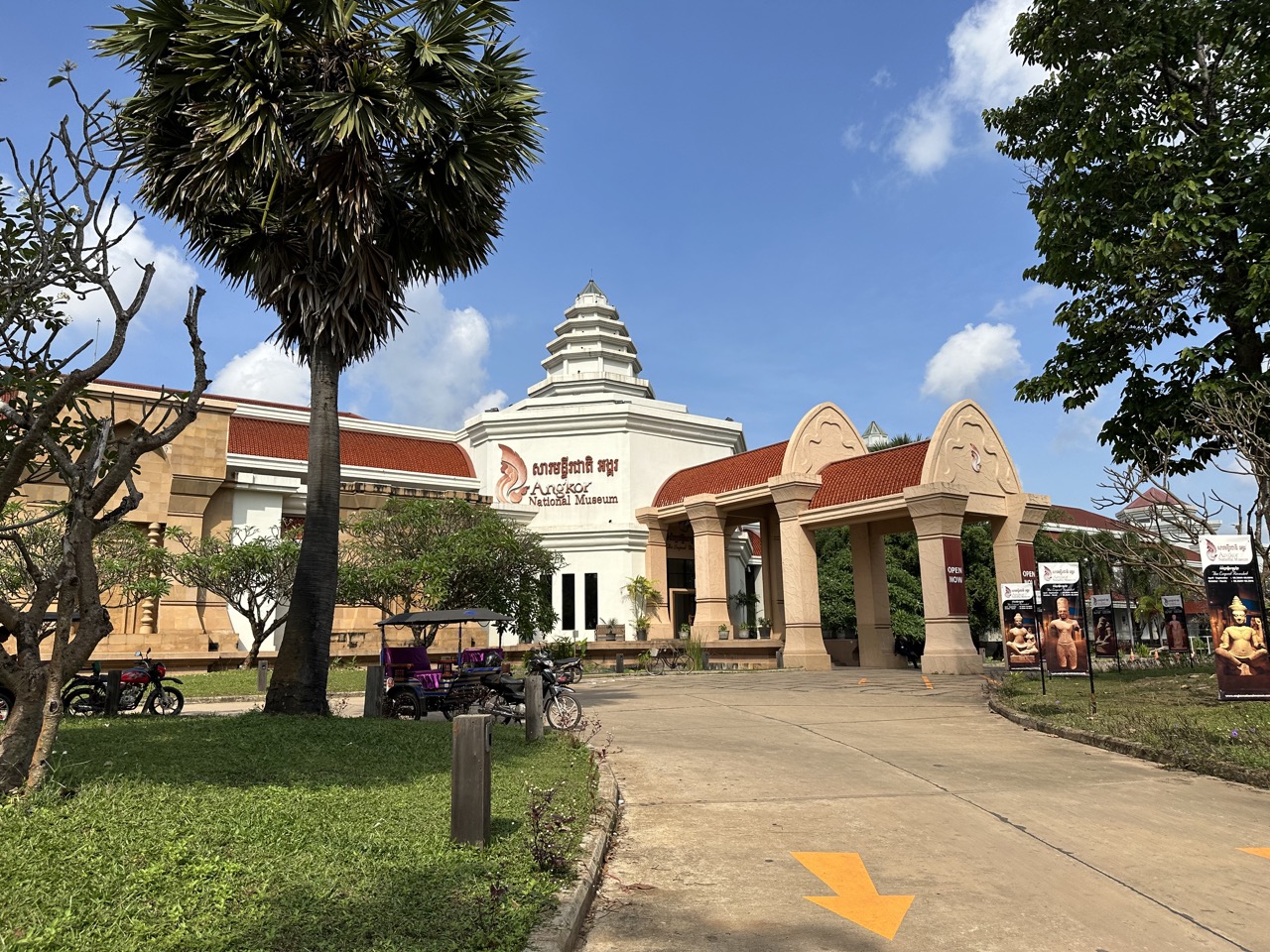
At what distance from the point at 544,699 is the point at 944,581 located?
56.0 ft

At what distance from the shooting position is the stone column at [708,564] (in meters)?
32.6

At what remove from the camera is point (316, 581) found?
40.8 feet

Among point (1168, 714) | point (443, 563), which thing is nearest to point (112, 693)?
point (443, 563)

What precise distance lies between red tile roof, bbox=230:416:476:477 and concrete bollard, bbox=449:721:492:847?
1122 inches

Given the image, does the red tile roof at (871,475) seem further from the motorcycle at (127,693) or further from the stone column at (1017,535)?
the motorcycle at (127,693)

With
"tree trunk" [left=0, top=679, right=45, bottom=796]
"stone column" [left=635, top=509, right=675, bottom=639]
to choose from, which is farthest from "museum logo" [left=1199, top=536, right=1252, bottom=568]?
"stone column" [left=635, top=509, right=675, bottom=639]

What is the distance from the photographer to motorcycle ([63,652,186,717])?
555 inches

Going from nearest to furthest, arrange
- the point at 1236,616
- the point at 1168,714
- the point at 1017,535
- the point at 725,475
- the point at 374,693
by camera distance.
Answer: the point at 1236,616 → the point at 1168,714 → the point at 374,693 → the point at 1017,535 → the point at 725,475

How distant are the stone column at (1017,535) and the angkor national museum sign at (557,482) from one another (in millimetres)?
16410

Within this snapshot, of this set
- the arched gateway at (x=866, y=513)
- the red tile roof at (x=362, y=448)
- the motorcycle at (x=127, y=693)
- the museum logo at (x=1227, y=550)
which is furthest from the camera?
the red tile roof at (x=362, y=448)

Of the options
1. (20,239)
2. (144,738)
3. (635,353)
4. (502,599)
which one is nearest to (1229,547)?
(144,738)

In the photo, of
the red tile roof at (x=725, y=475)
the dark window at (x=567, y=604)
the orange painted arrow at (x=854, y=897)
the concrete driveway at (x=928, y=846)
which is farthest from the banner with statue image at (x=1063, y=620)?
the dark window at (x=567, y=604)

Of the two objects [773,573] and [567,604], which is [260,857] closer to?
[773,573]

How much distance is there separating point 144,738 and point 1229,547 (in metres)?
14.8
